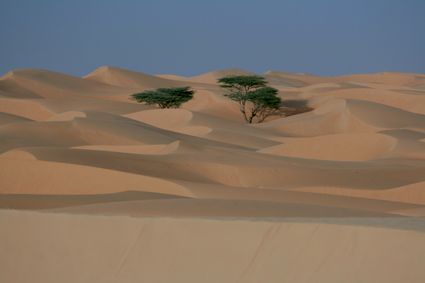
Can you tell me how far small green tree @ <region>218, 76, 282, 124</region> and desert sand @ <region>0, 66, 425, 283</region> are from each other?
598 cm

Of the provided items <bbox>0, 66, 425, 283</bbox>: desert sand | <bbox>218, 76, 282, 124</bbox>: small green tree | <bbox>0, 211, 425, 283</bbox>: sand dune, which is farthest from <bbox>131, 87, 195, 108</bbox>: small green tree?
<bbox>0, 211, 425, 283</bbox>: sand dune

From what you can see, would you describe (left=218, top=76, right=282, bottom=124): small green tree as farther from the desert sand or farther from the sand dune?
the sand dune

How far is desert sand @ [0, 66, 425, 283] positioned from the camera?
6.40 metres

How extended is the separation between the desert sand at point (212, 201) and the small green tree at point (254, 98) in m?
5.98

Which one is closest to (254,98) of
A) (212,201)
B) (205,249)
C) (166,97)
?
(166,97)

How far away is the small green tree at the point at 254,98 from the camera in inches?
1801

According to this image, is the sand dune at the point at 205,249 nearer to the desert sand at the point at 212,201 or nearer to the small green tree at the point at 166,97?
the desert sand at the point at 212,201

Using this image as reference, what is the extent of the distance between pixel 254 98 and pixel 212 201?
35.0 metres

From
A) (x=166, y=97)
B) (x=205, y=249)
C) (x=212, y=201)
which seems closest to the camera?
(x=205, y=249)

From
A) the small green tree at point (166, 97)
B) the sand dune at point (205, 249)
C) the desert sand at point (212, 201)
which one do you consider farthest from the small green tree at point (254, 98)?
the sand dune at point (205, 249)

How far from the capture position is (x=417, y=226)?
670cm

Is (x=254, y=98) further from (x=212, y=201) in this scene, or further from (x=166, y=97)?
(x=212, y=201)

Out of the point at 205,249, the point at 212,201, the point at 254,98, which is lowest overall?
the point at 212,201

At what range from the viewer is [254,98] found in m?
46.0
